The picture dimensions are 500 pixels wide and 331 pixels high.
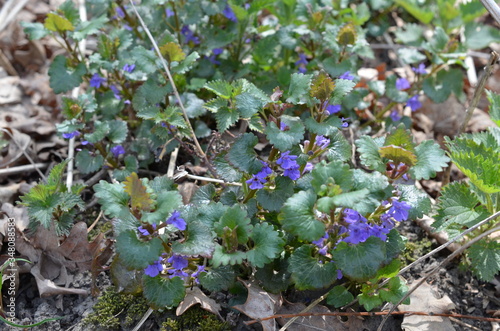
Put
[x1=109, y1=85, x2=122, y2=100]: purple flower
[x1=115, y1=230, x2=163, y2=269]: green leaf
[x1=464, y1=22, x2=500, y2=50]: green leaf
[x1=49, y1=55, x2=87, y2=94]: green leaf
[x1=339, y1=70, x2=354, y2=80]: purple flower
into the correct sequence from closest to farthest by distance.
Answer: [x1=115, y1=230, x2=163, y2=269]: green leaf → [x1=339, y1=70, x2=354, y2=80]: purple flower → [x1=49, y1=55, x2=87, y2=94]: green leaf → [x1=109, y1=85, x2=122, y2=100]: purple flower → [x1=464, y1=22, x2=500, y2=50]: green leaf

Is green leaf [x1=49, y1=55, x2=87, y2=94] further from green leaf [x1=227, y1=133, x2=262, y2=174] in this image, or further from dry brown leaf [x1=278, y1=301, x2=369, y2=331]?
dry brown leaf [x1=278, y1=301, x2=369, y2=331]

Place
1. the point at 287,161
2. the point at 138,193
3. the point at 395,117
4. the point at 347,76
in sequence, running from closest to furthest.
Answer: the point at 138,193 < the point at 287,161 < the point at 347,76 < the point at 395,117

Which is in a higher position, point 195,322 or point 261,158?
point 261,158

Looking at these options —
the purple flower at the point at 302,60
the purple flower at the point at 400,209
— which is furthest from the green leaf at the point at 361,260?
the purple flower at the point at 302,60

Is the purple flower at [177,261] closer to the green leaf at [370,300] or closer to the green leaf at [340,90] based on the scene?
the green leaf at [370,300]

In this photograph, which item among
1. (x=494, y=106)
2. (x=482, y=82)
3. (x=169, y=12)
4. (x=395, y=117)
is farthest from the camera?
(x=395, y=117)

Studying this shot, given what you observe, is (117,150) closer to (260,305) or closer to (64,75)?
(64,75)

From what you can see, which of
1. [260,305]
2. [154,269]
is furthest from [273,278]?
[154,269]

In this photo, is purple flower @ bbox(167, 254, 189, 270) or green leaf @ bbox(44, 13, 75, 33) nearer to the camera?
purple flower @ bbox(167, 254, 189, 270)

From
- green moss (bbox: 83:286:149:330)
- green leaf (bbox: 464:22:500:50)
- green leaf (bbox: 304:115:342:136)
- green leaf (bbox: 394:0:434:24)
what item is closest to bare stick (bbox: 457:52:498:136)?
green leaf (bbox: 464:22:500:50)
